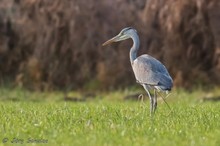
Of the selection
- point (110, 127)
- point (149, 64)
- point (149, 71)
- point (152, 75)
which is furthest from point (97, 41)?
point (110, 127)

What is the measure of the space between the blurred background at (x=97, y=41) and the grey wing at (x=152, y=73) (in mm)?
11251

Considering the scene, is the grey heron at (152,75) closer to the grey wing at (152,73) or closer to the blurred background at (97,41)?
the grey wing at (152,73)

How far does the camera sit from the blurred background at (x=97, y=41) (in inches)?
902

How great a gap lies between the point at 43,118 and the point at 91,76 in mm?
13319

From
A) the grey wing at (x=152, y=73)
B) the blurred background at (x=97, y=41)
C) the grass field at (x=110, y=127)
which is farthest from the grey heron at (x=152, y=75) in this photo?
the blurred background at (x=97, y=41)

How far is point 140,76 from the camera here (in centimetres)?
1122

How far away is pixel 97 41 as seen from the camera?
2367 cm

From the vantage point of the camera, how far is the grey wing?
10500mm

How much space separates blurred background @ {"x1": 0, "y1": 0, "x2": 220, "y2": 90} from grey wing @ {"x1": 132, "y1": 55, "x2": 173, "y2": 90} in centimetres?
1125

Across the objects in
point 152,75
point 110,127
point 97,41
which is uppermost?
point 97,41

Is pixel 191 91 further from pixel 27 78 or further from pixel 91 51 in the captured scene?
pixel 27 78

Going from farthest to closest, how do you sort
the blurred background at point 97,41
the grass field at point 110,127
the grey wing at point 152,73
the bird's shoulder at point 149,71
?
the blurred background at point 97,41 < the bird's shoulder at point 149,71 < the grey wing at point 152,73 < the grass field at point 110,127

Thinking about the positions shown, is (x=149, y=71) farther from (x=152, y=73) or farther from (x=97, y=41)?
(x=97, y=41)

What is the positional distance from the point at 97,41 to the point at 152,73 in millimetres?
12881
